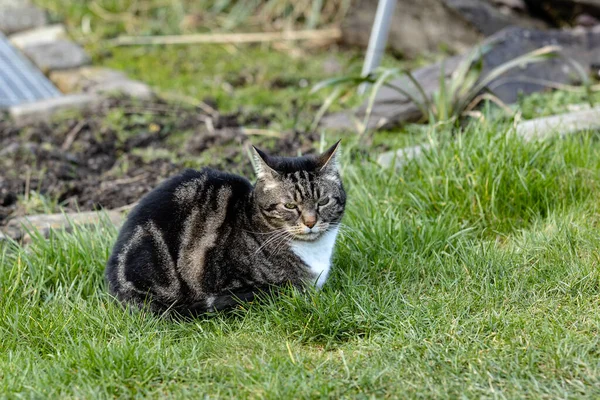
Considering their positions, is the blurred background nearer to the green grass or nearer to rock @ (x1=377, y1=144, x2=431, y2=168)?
rock @ (x1=377, y1=144, x2=431, y2=168)

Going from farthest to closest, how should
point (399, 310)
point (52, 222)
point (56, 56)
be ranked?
point (56, 56), point (52, 222), point (399, 310)

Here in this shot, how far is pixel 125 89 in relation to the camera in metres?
7.02

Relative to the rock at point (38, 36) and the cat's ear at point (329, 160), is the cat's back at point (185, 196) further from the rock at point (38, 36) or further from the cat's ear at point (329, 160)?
the rock at point (38, 36)

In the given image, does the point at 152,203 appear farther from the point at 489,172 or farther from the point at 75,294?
the point at 489,172

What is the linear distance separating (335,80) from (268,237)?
6.45 ft

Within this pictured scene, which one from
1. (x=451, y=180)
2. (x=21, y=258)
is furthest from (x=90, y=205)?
(x=451, y=180)

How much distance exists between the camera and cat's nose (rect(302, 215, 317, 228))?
352cm

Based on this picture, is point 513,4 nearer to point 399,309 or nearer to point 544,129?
point 544,129

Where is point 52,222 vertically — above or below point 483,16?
below

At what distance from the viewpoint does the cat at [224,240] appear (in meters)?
3.51

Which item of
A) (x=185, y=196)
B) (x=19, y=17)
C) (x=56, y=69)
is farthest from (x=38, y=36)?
(x=185, y=196)

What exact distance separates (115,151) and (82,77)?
195 centimetres

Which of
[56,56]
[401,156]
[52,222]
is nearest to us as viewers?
[52,222]

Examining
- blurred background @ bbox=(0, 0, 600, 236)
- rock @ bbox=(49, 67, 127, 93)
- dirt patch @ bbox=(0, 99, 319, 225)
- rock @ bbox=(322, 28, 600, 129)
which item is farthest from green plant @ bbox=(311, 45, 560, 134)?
rock @ bbox=(49, 67, 127, 93)
